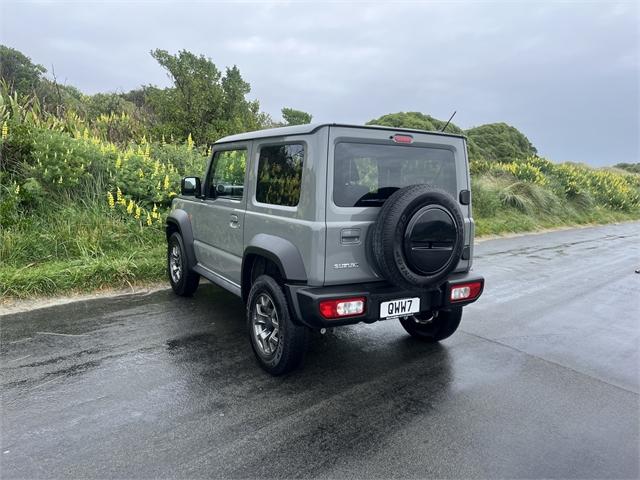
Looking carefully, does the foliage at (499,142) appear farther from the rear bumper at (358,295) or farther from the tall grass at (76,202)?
the rear bumper at (358,295)

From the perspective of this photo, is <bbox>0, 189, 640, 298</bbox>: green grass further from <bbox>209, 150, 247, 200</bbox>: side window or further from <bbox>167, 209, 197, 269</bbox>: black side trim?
<bbox>209, 150, 247, 200</bbox>: side window

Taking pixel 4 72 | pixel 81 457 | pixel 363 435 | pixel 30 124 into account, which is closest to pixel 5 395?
pixel 81 457

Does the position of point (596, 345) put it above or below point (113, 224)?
below

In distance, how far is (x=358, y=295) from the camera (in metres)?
3.32

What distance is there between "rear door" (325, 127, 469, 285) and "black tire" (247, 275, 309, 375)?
0.43 meters

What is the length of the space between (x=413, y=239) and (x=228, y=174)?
2288mm

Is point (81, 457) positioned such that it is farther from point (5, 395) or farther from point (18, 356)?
point (18, 356)

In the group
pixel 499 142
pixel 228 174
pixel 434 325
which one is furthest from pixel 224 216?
pixel 499 142

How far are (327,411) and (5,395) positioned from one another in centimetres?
224

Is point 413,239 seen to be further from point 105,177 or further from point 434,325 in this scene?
point 105,177

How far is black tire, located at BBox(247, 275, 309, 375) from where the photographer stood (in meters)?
3.46

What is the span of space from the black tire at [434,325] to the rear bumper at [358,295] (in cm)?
47

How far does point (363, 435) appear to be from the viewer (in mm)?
2875

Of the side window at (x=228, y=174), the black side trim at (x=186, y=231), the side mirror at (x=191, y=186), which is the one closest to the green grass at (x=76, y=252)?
the black side trim at (x=186, y=231)
